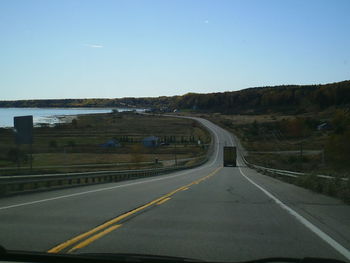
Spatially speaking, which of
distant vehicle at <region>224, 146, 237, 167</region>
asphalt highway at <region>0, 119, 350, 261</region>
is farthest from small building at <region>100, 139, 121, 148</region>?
asphalt highway at <region>0, 119, 350, 261</region>

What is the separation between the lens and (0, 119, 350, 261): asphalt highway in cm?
707

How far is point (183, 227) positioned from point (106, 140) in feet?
313

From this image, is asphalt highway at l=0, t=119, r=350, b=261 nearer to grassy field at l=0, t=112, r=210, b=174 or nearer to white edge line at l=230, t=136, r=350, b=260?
white edge line at l=230, t=136, r=350, b=260

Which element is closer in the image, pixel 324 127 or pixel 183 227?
pixel 183 227

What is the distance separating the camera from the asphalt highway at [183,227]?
7074mm

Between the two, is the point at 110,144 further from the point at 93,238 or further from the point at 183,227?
the point at 93,238

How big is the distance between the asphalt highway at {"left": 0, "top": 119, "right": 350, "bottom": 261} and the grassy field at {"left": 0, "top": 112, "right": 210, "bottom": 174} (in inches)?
729

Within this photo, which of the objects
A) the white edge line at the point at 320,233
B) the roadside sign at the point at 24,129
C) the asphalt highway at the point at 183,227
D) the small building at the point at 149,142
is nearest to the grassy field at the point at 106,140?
the small building at the point at 149,142

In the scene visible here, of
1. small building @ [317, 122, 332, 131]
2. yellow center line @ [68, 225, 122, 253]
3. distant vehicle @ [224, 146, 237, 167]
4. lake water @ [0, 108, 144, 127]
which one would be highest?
lake water @ [0, 108, 144, 127]

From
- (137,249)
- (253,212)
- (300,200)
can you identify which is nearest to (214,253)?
(137,249)

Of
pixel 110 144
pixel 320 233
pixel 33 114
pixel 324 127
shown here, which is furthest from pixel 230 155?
pixel 320 233

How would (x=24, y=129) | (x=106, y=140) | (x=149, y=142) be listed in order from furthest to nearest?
1. (x=149, y=142)
2. (x=106, y=140)
3. (x=24, y=129)

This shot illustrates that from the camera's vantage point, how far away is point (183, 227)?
927cm

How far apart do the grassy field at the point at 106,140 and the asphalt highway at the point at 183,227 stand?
1852 centimetres
